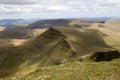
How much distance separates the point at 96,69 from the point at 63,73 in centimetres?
617

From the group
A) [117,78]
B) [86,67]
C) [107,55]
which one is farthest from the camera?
[107,55]

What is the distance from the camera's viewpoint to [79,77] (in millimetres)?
41000

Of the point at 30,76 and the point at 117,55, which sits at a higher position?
the point at 30,76

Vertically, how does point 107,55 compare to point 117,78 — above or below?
below

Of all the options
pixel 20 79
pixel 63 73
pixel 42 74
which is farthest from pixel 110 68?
pixel 20 79

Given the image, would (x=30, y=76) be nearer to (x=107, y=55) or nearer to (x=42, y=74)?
(x=42, y=74)

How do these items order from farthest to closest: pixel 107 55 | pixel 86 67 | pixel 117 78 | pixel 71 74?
pixel 107 55
pixel 86 67
pixel 71 74
pixel 117 78

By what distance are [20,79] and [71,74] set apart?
892cm

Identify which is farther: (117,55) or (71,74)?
(117,55)

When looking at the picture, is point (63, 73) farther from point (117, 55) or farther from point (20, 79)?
point (117, 55)

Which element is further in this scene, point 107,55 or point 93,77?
point 107,55

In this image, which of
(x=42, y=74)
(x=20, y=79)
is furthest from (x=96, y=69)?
(x=20, y=79)

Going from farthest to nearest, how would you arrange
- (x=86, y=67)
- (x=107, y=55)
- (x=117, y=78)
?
(x=107, y=55) → (x=86, y=67) → (x=117, y=78)

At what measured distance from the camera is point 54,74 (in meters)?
43.8
